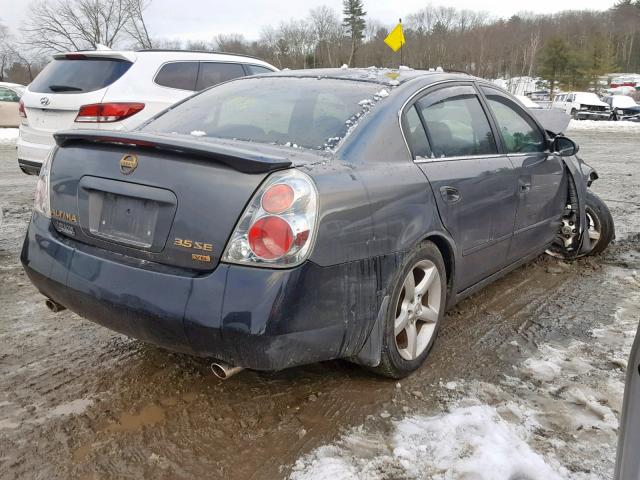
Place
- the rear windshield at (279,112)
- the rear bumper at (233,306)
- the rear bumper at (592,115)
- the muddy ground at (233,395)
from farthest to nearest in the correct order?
the rear bumper at (592,115)
the rear windshield at (279,112)
the muddy ground at (233,395)
the rear bumper at (233,306)

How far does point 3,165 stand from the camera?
10359mm

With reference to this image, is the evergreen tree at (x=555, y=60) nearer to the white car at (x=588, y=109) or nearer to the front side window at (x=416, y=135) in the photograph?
the white car at (x=588, y=109)

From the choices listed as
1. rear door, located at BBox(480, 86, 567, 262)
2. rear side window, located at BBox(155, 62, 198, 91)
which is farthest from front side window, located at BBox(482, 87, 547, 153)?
rear side window, located at BBox(155, 62, 198, 91)

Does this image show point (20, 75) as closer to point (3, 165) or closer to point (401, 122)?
point (3, 165)

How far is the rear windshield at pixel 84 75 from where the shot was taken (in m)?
5.95

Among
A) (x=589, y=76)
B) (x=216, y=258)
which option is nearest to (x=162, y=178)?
(x=216, y=258)

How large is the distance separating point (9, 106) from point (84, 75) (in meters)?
13.9

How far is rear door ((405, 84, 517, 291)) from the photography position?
2912 mm

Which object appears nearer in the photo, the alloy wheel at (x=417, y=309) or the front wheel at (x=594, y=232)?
the alloy wheel at (x=417, y=309)

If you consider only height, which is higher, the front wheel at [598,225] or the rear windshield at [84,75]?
the rear windshield at [84,75]

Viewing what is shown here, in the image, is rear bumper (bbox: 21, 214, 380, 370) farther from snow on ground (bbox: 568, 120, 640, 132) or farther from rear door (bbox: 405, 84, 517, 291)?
snow on ground (bbox: 568, 120, 640, 132)

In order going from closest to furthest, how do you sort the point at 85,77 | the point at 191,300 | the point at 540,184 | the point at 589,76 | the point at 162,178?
the point at 191,300 → the point at 162,178 → the point at 540,184 → the point at 85,77 → the point at 589,76

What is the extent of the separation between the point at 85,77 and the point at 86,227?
4224 mm

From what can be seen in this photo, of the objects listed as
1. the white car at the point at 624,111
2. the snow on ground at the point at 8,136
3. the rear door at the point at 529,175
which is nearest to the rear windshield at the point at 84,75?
the rear door at the point at 529,175
